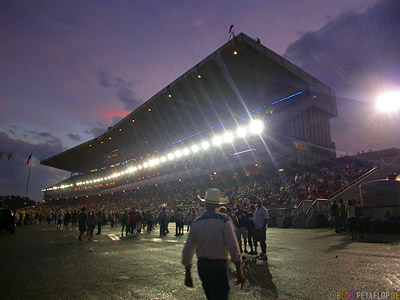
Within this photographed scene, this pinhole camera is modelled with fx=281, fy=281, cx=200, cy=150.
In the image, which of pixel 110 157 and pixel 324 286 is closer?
pixel 324 286

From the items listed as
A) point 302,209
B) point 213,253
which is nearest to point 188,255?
point 213,253

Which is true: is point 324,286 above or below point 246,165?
below

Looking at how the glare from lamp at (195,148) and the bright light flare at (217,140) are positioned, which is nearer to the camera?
the bright light flare at (217,140)

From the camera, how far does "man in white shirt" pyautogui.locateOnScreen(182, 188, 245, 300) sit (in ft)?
10.2

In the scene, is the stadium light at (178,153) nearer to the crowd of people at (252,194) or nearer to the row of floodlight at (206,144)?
the row of floodlight at (206,144)

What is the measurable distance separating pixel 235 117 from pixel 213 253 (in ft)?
123

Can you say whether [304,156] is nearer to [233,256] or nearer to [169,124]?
[169,124]

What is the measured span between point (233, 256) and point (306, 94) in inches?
1488

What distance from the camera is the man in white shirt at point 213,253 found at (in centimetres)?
310

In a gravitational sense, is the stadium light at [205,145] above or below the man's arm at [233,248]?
above

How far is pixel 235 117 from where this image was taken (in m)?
39.9

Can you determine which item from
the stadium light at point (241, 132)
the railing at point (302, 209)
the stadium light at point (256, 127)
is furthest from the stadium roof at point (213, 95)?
the railing at point (302, 209)

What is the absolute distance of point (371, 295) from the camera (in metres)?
4.74

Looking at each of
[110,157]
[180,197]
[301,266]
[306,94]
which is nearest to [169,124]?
[180,197]
